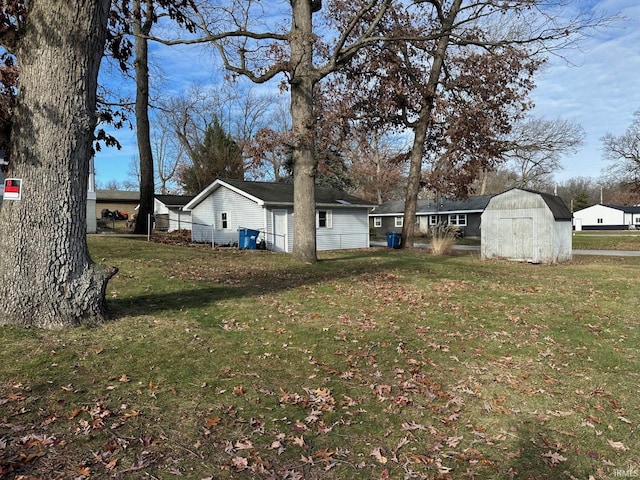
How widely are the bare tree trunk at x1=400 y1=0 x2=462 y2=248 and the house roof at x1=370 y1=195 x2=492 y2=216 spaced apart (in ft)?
46.6

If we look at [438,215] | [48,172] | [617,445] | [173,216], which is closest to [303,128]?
[48,172]

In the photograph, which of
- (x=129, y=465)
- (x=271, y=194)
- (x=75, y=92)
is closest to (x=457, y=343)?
(x=129, y=465)

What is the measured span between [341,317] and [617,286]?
7811 millimetres

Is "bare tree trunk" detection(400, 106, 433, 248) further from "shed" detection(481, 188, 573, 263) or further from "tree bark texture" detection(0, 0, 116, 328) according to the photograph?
"tree bark texture" detection(0, 0, 116, 328)

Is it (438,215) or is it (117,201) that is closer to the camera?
(438,215)

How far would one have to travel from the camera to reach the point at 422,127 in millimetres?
22078

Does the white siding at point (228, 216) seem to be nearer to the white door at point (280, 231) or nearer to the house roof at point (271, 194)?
the house roof at point (271, 194)

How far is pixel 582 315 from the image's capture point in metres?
7.77

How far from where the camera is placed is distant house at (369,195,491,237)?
37.6 m

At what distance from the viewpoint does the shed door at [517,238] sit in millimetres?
17406

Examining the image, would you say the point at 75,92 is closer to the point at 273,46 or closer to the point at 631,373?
the point at 631,373

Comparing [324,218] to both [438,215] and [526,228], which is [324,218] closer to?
[526,228]

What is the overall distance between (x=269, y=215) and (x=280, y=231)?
0.92 m

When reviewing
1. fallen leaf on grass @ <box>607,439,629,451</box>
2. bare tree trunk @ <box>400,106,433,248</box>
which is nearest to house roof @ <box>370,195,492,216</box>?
bare tree trunk @ <box>400,106,433,248</box>
